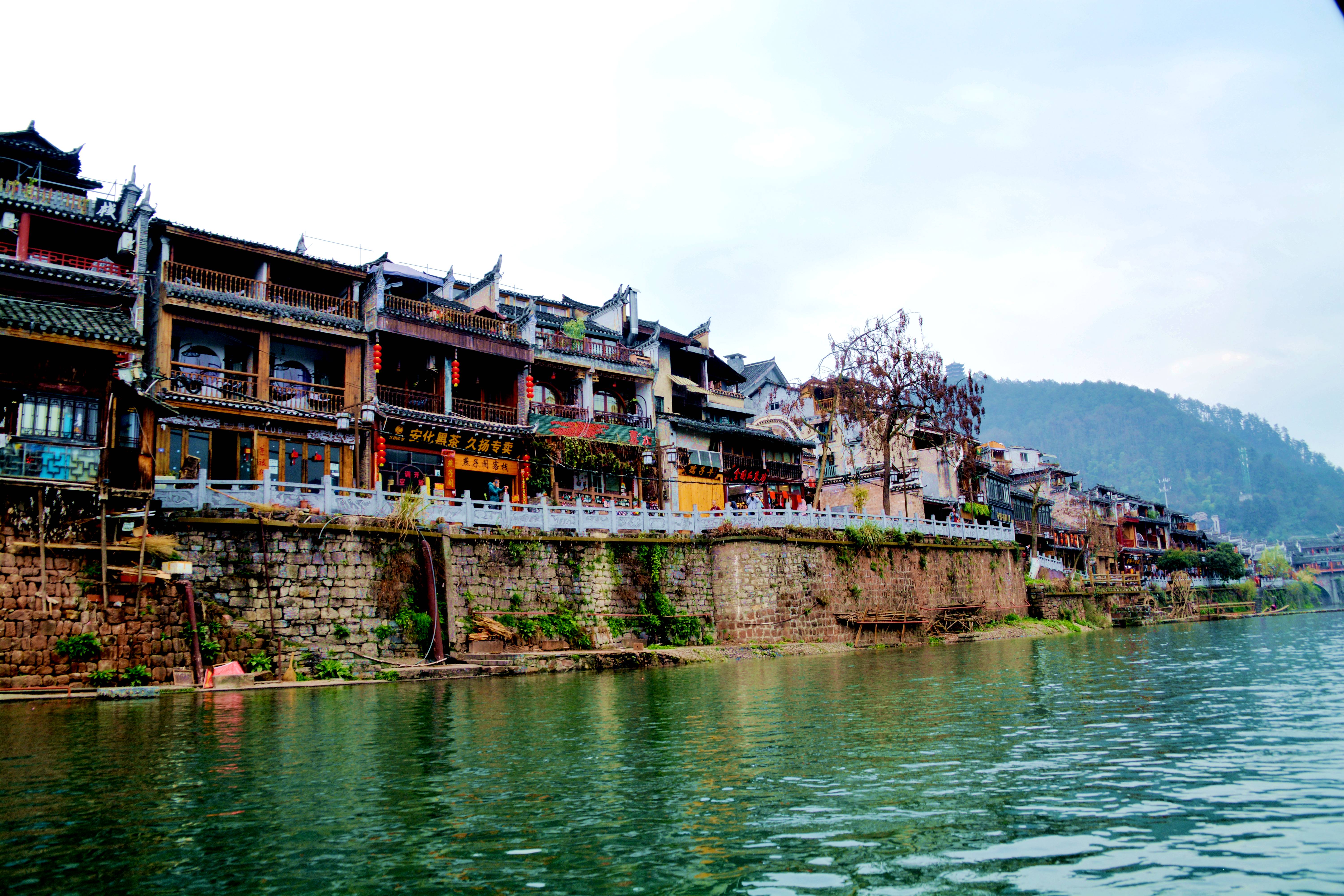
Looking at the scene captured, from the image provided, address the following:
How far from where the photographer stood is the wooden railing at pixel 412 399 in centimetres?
3225

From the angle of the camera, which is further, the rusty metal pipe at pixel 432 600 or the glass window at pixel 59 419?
the rusty metal pipe at pixel 432 600

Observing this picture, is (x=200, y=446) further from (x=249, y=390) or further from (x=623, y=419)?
(x=623, y=419)

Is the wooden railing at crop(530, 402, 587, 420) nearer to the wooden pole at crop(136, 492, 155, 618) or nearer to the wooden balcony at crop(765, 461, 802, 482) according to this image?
the wooden balcony at crop(765, 461, 802, 482)

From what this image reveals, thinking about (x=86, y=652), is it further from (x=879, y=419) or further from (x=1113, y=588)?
(x=1113, y=588)

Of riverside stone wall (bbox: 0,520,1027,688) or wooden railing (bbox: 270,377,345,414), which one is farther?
wooden railing (bbox: 270,377,345,414)

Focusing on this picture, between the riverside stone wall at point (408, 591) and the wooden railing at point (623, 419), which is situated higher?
the wooden railing at point (623, 419)

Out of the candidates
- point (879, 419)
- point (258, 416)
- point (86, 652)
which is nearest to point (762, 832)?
point (86, 652)

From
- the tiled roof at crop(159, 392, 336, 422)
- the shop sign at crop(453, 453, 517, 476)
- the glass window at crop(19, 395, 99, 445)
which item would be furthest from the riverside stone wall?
the tiled roof at crop(159, 392, 336, 422)

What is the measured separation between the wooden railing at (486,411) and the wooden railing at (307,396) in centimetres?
424

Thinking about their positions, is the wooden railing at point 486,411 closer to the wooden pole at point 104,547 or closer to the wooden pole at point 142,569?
the wooden pole at point 142,569

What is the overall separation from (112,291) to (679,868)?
27.2 metres

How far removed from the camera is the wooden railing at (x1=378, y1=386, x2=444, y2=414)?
106 feet

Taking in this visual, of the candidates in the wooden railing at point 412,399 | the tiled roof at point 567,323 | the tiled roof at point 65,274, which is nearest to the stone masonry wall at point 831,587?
the wooden railing at point 412,399

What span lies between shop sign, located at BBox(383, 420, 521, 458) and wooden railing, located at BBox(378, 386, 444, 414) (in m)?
0.64
